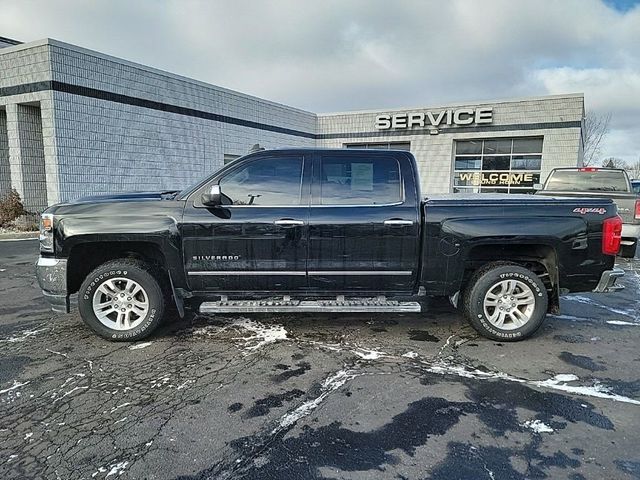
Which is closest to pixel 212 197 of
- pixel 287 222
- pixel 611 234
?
pixel 287 222

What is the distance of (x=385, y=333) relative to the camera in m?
4.65

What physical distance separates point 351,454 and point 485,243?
2643 millimetres

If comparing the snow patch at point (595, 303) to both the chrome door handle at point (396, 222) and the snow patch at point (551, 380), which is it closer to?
the snow patch at point (551, 380)

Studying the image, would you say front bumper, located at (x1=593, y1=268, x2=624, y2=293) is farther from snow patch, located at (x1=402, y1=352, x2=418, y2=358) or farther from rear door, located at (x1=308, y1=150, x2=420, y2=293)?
snow patch, located at (x1=402, y1=352, x2=418, y2=358)

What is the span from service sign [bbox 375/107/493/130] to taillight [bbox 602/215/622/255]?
17526 mm

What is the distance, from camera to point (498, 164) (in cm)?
2062

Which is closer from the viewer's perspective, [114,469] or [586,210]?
[114,469]

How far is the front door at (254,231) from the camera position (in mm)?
4250

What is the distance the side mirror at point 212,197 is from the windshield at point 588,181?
28.5ft

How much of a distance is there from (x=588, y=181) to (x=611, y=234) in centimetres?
643

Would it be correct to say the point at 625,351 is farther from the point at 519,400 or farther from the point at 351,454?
the point at 351,454

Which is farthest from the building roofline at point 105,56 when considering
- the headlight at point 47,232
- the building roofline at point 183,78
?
the headlight at point 47,232

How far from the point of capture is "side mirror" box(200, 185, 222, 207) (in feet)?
13.4

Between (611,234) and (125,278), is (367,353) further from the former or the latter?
(611,234)
